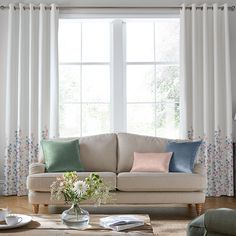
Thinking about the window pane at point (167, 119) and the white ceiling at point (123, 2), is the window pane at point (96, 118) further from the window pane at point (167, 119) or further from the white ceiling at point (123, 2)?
the white ceiling at point (123, 2)

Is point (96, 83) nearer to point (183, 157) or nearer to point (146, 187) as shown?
point (183, 157)

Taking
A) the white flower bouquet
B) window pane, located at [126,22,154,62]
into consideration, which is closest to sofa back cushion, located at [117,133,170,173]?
window pane, located at [126,22,154,62]

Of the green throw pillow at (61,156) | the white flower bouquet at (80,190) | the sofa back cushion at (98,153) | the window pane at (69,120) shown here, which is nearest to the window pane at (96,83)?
the window pane at (69,120)

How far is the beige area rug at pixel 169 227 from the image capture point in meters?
3.73

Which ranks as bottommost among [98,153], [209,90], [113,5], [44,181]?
[44,181]

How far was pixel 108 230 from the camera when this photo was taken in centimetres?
280

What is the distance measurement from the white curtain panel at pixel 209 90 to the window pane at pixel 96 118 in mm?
1130

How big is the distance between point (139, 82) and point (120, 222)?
3.31 m

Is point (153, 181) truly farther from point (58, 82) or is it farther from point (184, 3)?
point (184, 3)

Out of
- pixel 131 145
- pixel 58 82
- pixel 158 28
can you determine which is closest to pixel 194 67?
pixel 158 28

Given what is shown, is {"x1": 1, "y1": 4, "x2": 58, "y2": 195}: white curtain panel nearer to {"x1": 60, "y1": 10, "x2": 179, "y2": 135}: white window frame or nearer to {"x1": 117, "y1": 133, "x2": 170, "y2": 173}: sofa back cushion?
{"x1": 60, "y1": 10, "x2": 179, "y2": 135}: white window frame

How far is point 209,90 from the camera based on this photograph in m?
5.64

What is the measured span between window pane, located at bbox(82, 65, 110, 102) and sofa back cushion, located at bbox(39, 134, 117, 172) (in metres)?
1.03

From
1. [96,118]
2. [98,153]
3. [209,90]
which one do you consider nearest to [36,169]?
[98,153]
